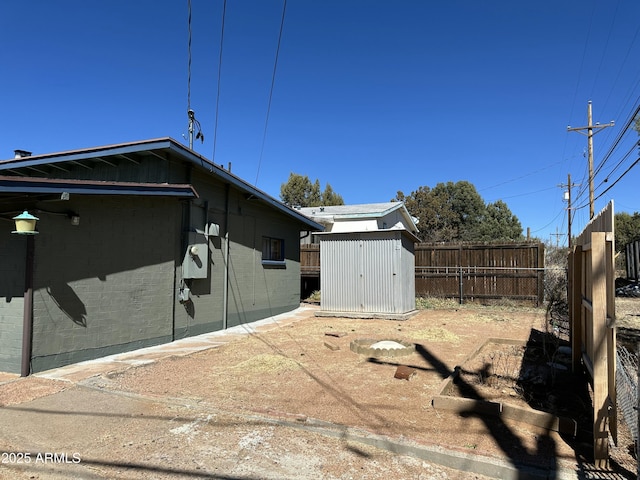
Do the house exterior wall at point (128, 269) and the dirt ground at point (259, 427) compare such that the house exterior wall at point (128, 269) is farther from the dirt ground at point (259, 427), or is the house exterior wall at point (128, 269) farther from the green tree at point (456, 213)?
the green tree at point (456, 213)

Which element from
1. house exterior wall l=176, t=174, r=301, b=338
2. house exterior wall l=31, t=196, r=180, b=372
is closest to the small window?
house exterior wall l=176, t=174, r=301, b=338

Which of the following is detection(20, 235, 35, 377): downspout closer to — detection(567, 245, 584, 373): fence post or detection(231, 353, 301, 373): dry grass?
detection(231, 353, 301, 373): dry grass

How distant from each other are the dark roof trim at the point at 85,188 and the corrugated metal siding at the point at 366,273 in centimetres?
609

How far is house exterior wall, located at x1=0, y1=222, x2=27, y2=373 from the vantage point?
5.93 metres

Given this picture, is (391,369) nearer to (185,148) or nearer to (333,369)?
(333,369)

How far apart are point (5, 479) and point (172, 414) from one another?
61.3 inches

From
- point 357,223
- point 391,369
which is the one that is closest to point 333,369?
point 391,369

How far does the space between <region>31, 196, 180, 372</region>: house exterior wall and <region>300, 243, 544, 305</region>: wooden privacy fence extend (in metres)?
10.8

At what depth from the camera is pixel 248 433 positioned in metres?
3.99

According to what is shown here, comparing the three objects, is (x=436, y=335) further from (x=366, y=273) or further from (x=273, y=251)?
(x=273, y=251)

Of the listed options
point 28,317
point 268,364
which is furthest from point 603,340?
point 28,317

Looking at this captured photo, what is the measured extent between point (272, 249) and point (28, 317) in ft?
25.7

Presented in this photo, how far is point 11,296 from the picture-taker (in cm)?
597

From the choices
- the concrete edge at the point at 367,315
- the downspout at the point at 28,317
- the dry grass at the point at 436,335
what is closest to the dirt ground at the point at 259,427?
the downspout at the point at 28,317
